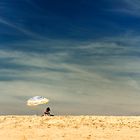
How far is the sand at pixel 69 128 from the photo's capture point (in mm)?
38156

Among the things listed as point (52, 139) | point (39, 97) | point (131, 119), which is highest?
point (39, 97)

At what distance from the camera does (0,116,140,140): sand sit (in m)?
38.2

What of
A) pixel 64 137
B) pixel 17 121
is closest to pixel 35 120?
pixel 17 121

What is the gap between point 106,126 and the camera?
39.9 m

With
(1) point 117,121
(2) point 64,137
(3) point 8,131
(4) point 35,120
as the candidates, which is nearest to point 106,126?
(1) point 117,121

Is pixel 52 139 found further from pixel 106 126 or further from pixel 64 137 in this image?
pixel 106 126

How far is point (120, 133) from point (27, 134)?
957 centimetres

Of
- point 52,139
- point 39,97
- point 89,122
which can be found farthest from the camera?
point 39,97

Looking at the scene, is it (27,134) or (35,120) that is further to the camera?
(35,120)

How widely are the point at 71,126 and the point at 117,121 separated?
529cm

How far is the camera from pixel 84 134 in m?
38.4

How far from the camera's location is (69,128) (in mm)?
39375

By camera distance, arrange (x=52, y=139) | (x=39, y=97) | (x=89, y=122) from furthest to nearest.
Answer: (x=39, y=97), (x=89, y=122), (x=52, y=139)

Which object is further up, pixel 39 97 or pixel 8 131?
pixel 39 97
